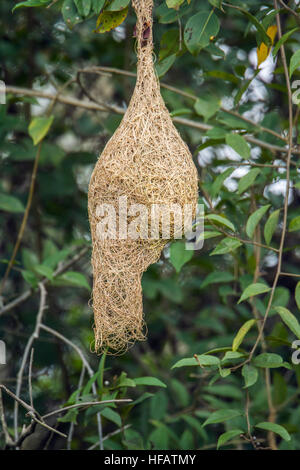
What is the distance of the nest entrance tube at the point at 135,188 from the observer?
4.54 ft

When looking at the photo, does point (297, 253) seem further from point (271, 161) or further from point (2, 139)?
point (2, 139)

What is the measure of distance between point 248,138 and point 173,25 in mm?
722

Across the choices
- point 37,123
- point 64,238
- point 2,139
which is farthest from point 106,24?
point 64,238

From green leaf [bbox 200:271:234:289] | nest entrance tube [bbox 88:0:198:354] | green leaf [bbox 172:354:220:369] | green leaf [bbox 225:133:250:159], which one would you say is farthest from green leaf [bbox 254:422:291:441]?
green leaf [bbox 225:133:250:159]

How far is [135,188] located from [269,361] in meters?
0.56

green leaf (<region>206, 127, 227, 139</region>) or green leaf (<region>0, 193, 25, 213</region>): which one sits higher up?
green leaf (<region>206, 127, 227, 139</region>)

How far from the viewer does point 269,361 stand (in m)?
1.48

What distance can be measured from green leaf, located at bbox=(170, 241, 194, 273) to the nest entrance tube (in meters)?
0.30

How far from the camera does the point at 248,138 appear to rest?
2.00 meters

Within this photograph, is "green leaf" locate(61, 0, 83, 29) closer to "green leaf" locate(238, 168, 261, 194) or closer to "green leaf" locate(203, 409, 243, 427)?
"green leaf" locate(238, 168, 261, 194)

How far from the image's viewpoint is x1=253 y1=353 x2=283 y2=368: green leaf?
1458 mm

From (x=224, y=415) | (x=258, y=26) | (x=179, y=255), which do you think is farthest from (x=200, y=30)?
(x=224, y=415)

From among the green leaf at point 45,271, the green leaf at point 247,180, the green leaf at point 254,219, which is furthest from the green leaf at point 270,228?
the green leaf at point 45,271

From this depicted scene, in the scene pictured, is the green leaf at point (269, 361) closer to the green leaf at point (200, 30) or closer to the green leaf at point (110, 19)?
the green leaf at point (200, 30)
